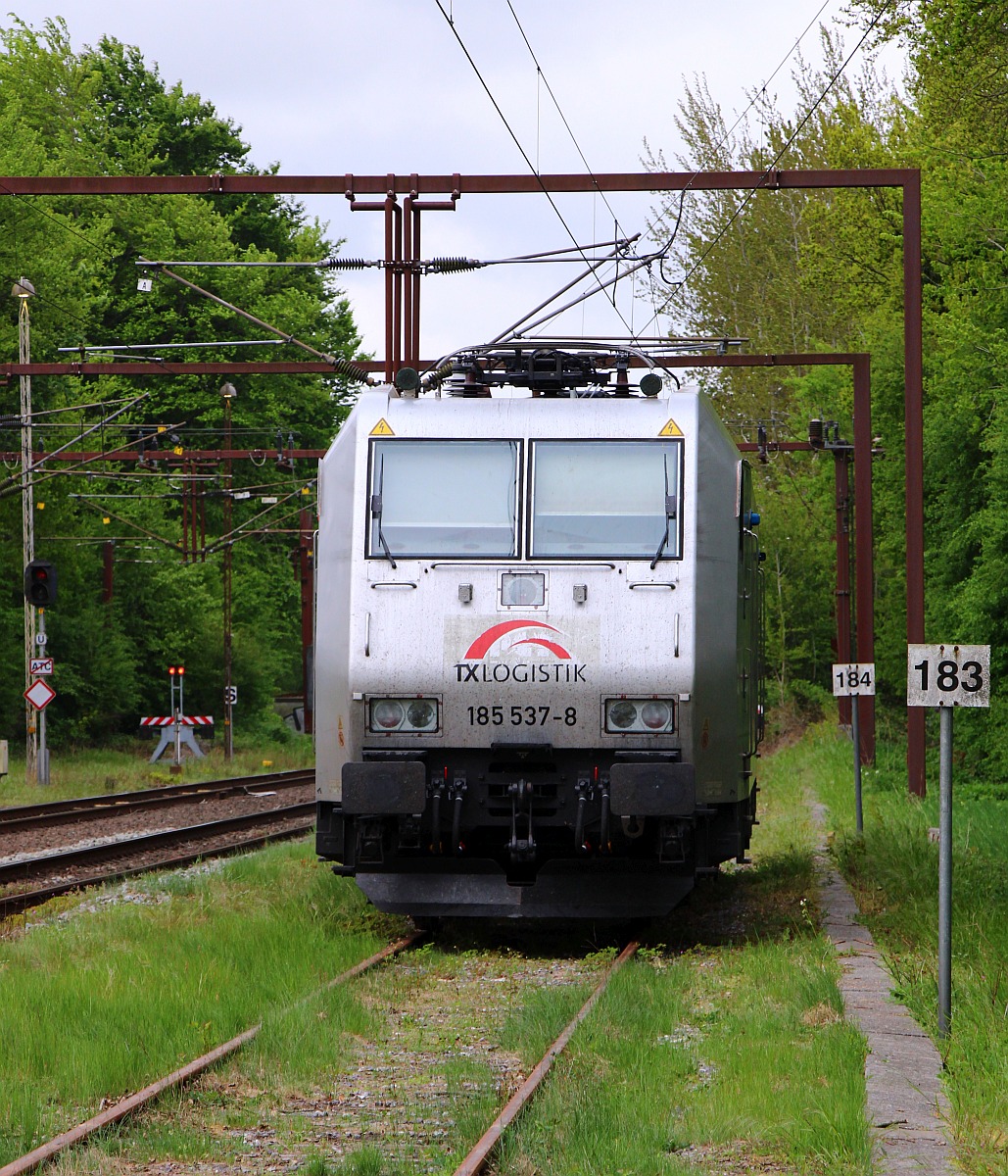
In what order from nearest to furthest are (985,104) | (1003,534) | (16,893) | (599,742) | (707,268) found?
(599,742) → (16,893) → (985,104) → (1003,534) → (707,268)

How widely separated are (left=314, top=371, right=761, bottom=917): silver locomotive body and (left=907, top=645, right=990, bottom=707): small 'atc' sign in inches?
93.4

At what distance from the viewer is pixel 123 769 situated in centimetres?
3828

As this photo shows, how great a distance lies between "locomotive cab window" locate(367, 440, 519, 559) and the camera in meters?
11.5

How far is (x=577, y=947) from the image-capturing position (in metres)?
12.3

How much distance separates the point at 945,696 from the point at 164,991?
4436mm

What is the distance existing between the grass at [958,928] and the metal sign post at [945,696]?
366 mm

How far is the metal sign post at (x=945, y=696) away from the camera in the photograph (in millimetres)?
8508

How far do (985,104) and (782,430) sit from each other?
29.0 meters

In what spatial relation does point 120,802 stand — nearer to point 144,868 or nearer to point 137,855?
point 137,855

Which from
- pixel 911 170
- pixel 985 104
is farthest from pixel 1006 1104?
pixel 985 104

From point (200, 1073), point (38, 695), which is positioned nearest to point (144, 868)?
point (200, 1073)

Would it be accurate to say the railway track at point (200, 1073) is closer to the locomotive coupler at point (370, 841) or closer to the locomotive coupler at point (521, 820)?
the locomotive coupler at point (521, 820)

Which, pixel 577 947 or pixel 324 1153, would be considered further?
pixel 577 947

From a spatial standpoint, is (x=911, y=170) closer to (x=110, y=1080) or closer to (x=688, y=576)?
(x=688, y=576)
